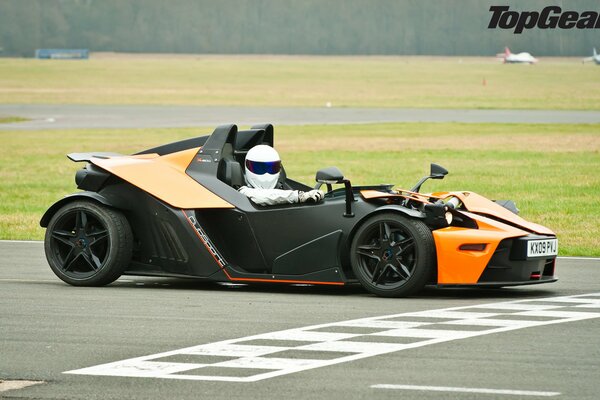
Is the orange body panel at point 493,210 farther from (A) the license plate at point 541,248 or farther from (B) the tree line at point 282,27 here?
(B) the tree line at point 282,27

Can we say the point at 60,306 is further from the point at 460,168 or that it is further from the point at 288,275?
the point at 460,168

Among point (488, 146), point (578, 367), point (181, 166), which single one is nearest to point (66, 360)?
point (578, 367)

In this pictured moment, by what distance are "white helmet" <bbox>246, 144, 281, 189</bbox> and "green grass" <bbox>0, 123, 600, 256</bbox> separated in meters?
4.53

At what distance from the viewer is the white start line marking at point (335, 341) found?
6.61m

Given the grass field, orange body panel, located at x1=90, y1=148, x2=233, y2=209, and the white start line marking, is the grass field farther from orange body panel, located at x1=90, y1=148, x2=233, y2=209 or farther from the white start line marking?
the white start line marking

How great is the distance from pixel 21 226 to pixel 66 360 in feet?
30.7

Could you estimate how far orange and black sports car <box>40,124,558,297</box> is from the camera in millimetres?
9141

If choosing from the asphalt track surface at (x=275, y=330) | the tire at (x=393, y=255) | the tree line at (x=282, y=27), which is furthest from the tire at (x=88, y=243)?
the tree line at (x=282, y=27)

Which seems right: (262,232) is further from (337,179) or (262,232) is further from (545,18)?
(545,18)

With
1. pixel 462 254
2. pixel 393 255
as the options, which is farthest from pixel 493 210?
pixel 393 255

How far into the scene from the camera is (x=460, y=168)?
2667 centimetres

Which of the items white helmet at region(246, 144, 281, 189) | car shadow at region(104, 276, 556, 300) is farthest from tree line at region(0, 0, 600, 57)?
white helmet at region(246, 144, 281, 189)

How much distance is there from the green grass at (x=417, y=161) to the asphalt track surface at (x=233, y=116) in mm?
3561

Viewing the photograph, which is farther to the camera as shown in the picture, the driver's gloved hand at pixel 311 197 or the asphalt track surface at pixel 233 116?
the asphalt track surface at pixel 233 116
